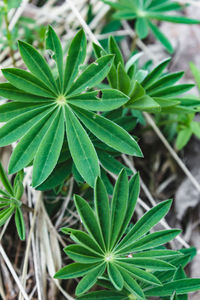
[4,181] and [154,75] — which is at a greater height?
[154,75]

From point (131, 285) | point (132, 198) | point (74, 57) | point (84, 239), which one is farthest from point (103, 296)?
point (74, 57)

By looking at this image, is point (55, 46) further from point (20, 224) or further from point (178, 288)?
point (178, 288)

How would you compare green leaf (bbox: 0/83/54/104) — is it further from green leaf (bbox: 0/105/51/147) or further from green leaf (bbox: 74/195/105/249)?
green leaf (bbox: 74/195/105/249)

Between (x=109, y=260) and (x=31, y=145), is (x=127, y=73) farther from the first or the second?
(x=109, y=260)

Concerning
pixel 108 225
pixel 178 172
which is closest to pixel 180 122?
pixel 178 172

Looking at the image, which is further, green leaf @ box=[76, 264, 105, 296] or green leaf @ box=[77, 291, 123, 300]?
green leaf @ box=[77, 291, 123, 300]

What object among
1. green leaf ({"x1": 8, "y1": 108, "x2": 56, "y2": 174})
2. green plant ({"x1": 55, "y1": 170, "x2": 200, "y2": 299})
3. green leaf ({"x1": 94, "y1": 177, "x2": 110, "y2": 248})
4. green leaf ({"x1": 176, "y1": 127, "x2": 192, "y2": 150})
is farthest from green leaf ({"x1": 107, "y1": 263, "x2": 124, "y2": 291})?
green leaf ({"x1": 176, "y1": 127, "x2": 192, "y2": 150})

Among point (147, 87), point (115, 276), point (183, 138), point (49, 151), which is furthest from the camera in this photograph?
point (183, 138)
